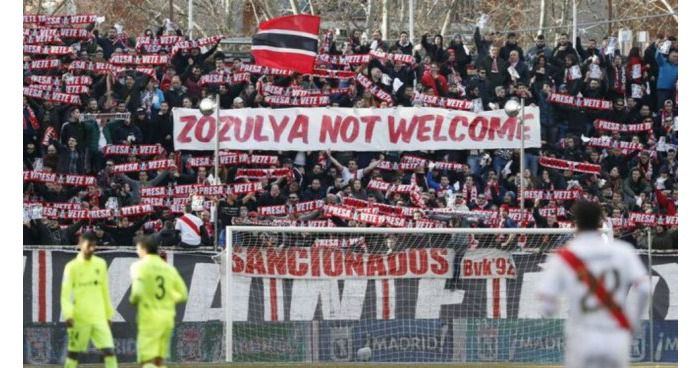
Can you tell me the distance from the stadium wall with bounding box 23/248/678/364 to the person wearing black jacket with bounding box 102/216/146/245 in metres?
2.54

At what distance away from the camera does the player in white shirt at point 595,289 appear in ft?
37.7

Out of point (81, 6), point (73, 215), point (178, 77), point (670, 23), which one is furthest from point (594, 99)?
point (81, 6)

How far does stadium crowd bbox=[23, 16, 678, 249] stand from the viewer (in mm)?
25469

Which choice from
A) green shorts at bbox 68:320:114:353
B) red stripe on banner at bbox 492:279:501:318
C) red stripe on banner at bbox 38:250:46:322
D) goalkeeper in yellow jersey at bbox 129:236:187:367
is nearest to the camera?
goalkeeper in yellow jersey at bbox 129:236:187:367

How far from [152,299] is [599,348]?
5729 mm

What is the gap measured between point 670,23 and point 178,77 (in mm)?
27380

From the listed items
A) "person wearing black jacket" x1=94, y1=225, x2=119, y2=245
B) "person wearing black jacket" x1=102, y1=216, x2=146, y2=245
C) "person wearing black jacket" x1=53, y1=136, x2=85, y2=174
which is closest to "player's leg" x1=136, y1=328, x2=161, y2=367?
"person wearing black jacket" x1=94, y1=225, x2=119, y2=245

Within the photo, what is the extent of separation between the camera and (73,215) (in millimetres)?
25062

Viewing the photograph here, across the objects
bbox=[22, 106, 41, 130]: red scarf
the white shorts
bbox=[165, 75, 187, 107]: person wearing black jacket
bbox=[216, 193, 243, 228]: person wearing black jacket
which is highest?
bbox=[165, 75, 187, 107]: person wearing black jacket

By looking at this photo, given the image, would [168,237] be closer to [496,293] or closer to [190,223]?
[190,223]

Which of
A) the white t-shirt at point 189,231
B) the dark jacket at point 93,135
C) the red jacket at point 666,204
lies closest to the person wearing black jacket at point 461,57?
the red jacket at point 666,204

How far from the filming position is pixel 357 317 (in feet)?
75.3

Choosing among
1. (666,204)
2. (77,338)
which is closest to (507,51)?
(666,204)

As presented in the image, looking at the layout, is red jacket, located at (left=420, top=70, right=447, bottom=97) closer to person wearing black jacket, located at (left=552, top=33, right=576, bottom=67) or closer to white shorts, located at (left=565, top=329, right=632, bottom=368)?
person wearing black jacket, located at (left=552, top=33, right=576, bottom=67)
